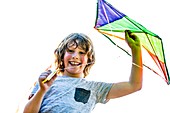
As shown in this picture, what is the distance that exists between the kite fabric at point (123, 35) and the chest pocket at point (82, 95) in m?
0.19

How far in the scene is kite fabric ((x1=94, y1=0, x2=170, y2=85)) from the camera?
1.22m

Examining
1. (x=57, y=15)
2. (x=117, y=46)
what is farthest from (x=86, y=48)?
(x=57, y=15)

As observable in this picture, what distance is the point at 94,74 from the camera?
1.38 m

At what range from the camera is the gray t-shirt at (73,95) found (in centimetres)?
113

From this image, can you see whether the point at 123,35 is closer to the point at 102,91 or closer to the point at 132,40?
the point at 132,40

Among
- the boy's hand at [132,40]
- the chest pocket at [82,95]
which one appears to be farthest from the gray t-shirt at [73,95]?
the boy's hand at [132,40]

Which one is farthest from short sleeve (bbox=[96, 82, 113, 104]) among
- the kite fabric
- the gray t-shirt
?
the kite fabric

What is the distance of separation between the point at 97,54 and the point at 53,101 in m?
0.31

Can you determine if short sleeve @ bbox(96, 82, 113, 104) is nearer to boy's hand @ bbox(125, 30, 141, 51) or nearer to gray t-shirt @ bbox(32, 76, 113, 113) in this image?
gray t-shirt @ bbox(32, 76, 113, 113)

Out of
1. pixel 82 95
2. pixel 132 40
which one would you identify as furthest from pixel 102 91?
pixel 132 40

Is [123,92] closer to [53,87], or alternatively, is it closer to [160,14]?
[53,87]

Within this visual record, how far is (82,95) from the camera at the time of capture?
1.17 meters

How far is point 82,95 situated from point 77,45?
16cm

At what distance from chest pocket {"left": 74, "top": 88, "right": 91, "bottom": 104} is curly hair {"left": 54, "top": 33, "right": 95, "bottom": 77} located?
0.10 meters
